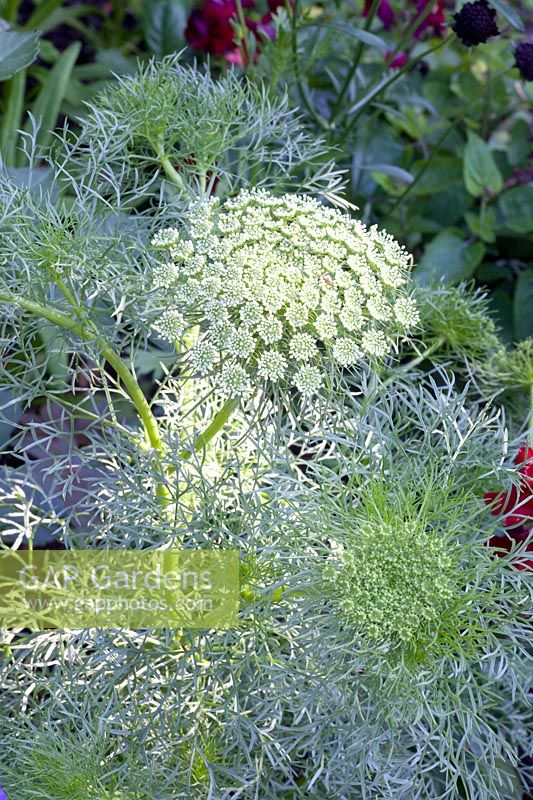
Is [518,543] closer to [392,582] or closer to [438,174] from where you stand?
[392,582]

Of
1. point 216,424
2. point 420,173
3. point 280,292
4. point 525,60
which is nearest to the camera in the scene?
point 280,292

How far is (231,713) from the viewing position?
0.73 metres

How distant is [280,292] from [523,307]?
728mm

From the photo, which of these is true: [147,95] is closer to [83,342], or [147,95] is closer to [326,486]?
[83,342]

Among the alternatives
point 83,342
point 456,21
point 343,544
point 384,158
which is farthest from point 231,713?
point 384,158

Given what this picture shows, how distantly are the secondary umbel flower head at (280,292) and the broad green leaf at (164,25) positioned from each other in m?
1.00

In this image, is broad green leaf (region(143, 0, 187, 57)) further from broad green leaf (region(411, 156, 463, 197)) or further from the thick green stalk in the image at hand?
the thick green stalk

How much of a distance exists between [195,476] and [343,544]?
0.15 meters

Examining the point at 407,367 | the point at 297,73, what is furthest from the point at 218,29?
the point at 407,367

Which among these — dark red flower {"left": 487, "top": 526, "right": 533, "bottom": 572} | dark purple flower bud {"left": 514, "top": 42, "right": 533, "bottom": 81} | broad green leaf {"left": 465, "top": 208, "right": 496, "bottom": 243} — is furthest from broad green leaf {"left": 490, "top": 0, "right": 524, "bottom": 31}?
dark red flower {"left": 487, "top": 526, "right": 533, "bottom": 572}

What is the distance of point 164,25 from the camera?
1.56 metres

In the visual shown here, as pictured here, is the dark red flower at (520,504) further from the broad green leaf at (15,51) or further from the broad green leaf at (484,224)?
the broad green leaf at (15,51)

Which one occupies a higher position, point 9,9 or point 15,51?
point 15,51

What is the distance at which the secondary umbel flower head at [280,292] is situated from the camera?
601 mm
